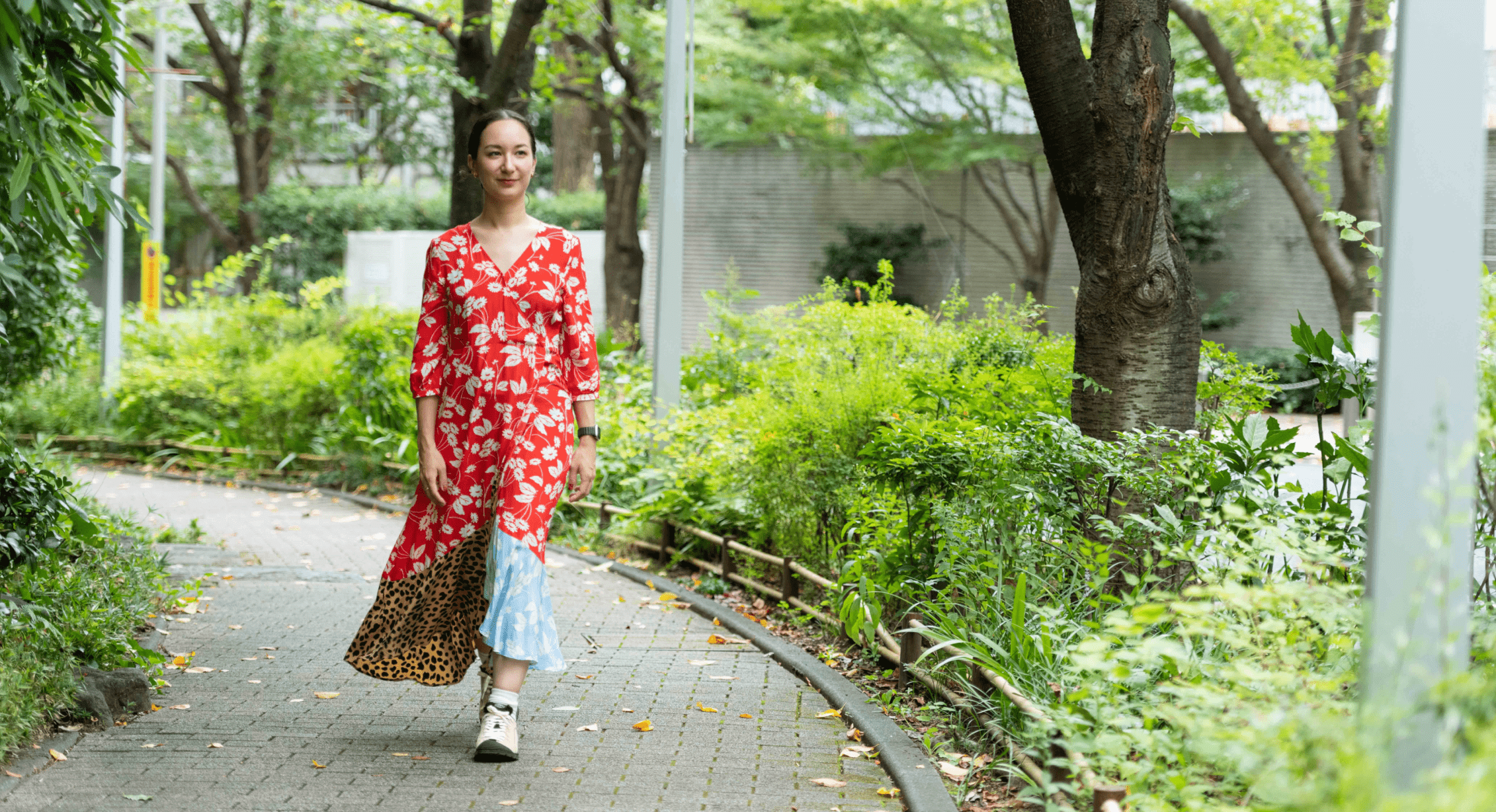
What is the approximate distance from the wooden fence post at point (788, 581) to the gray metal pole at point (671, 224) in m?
2.50

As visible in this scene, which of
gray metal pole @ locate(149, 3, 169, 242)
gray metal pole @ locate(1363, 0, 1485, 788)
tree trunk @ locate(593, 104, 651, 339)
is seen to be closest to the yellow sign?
gray metal pole @ locate(149, 3, 169, 242)

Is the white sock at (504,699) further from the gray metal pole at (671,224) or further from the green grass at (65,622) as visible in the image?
the gray metal pole at (671,224)

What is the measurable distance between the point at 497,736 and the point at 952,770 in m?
1.36

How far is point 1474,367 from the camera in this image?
7.63 ft

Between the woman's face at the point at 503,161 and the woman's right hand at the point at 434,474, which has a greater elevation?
the woman's face at the point at 503,161

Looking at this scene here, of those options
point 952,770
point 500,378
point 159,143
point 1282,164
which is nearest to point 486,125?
point 500,378

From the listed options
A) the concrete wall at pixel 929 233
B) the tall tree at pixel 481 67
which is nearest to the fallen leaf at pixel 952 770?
the tall tree at pixel 481 67

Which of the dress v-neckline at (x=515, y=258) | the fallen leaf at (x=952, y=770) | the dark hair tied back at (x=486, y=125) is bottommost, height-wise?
the fallen leaf at (x=952, y=770)

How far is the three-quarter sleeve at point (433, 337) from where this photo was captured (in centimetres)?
395

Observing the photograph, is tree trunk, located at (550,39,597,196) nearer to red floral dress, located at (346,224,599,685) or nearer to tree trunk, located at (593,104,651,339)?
tree trunk, located at (593,104,651,339)

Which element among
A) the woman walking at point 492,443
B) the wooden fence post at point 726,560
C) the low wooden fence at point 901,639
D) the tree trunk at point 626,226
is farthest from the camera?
the tree trunk at point 626,226

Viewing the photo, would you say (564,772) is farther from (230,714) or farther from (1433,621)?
(1433,621)

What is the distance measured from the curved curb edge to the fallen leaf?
31 millimetres

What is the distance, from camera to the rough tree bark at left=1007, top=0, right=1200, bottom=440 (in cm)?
469
